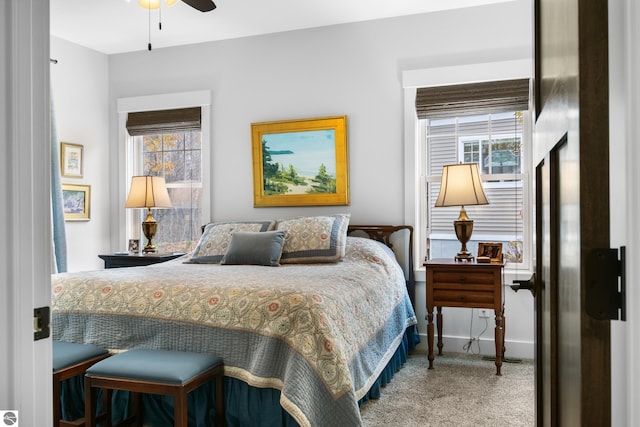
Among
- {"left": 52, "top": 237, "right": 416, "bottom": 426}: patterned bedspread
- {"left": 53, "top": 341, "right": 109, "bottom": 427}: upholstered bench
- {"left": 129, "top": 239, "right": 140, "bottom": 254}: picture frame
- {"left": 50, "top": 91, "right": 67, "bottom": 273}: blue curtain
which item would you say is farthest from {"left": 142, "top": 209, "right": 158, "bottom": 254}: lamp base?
{"left": 53, "top": 341, "right": 109, "bottom": 427}: upholstered bench

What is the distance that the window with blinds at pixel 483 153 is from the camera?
4.06 m

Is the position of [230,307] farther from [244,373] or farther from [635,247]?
[635,247]

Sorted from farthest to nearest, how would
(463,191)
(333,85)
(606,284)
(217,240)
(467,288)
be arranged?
(333,85) < (217,240) < (463,191) < (467,288) < (606,284)

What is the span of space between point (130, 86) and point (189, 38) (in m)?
0.88

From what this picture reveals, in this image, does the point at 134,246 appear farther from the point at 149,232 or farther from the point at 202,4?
the point at 202,4

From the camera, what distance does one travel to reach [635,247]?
0.62 metres

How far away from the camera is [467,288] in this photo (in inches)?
142

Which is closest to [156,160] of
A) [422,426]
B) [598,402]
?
[422,426]

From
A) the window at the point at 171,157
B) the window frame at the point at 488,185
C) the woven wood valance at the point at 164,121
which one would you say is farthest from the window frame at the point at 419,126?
the woven wood valance at the point at 164,121

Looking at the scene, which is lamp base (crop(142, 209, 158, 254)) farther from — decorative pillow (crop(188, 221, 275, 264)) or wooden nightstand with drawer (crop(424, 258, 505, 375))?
wooden nightstand with drawer (crop(424, 258, 505, 375))

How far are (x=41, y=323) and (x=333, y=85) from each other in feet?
12.6

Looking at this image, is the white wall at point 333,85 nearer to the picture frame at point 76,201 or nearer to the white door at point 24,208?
the picture frame at point 76,201

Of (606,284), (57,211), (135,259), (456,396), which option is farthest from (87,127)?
(606,284)

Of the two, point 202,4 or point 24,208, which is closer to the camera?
point 24,208
